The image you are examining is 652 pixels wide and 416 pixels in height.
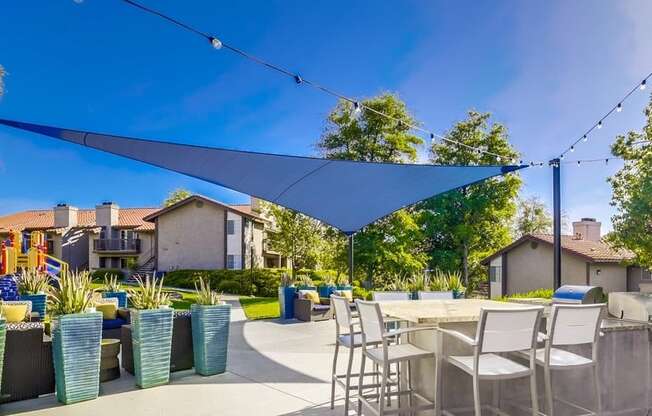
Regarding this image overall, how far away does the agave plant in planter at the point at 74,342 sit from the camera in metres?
4.05

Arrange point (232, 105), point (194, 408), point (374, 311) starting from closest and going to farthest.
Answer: point (374, 311)
point (194, 408)
point (232, 105)

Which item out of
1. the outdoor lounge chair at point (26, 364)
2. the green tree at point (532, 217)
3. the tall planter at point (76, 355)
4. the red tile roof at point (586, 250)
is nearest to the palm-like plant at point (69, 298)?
the tall planter at point (76, 355)

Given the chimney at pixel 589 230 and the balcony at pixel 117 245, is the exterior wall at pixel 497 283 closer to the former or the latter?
the chimney at pixel 589 230

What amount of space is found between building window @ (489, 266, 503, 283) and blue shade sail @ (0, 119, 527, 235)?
1470 centimetres

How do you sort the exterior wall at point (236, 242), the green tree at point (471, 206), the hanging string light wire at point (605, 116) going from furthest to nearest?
1. the exterior wall at point (236, 242)
2. the green tree at point (471, 206)
3. the hanging string light wire at point (605, 116)

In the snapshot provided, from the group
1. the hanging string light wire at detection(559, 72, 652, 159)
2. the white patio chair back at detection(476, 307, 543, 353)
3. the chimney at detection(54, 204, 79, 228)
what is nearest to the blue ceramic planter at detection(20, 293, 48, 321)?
the white patio chair back at detection(476, 307, 543, 353)

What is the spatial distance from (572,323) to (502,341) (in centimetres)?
56

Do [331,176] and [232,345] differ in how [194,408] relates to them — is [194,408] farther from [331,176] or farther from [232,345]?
[331,176]

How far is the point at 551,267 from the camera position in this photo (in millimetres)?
19672

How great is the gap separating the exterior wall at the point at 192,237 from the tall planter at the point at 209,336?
21.1m

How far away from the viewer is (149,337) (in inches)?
179

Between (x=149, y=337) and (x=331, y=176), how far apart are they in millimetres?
3949

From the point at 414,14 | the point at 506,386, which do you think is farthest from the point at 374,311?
the point at 414,14

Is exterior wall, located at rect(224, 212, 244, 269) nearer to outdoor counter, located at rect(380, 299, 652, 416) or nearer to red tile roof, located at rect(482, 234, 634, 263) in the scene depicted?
red tile roof, located at rect(482, 234, 634, 263)
